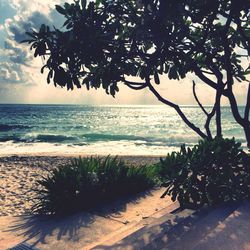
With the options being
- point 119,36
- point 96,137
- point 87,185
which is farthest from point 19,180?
point 96,137

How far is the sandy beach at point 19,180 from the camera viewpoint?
8.09m

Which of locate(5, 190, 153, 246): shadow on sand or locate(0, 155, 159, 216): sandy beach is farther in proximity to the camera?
locate(0, 155, 159, 216): sandy beach

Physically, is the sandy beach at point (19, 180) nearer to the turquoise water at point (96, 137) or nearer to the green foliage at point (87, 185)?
the green foliage at point (87, 185)

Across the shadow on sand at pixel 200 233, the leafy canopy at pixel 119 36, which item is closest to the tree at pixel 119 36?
the leafy canopy at pixel 119 36

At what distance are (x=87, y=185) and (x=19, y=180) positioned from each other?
208 inches

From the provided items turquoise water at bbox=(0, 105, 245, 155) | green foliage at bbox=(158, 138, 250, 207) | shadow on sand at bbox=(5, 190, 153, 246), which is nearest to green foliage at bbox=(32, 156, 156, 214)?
shadow on sand at bbox=(5, 190, 153, 246)

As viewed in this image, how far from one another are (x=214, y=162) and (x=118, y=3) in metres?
3.00

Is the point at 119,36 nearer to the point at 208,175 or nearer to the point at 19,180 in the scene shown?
A: the point at 208,175

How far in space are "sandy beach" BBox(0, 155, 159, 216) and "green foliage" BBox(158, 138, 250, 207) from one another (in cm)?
381

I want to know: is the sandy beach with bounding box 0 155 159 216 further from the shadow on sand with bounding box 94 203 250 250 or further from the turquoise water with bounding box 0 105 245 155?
the turquoise water with bounding box 0 105 245 155

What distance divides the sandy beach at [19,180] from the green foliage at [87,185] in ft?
3.63

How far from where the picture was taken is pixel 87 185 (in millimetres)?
6984

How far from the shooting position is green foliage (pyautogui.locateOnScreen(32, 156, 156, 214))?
672 cm

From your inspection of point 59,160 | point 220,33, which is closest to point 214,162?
point 220,33
